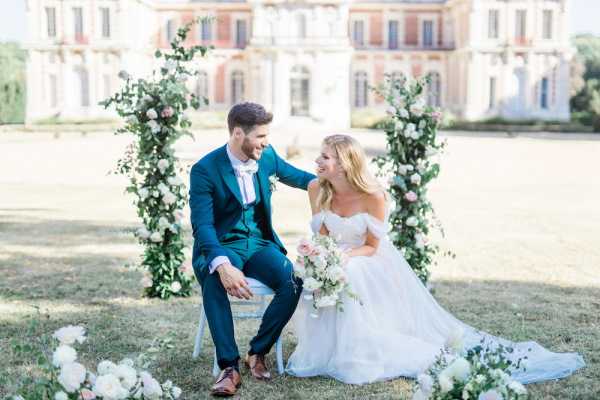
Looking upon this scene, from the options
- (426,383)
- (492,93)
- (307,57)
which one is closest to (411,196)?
(426,383)

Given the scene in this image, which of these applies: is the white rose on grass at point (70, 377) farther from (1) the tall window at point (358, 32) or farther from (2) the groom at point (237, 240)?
(1) the tall window at point (358, 32)

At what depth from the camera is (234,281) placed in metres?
3.91

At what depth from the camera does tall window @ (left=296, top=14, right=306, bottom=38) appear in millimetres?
37688

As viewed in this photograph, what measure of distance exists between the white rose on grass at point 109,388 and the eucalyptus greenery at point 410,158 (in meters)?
3.62

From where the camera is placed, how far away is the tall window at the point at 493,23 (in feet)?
124

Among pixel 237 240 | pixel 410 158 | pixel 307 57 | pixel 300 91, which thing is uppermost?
pixel 307 57

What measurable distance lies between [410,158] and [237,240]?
1984mm

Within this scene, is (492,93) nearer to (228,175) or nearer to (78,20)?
(78,20)

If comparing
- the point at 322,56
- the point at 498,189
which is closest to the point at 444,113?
the point at 498,189

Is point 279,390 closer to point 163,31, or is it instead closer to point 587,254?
point 587,254

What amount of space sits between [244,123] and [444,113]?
2245mm

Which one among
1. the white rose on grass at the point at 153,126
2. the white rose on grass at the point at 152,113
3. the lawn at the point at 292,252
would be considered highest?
the white rose on grass at the point at 152,113

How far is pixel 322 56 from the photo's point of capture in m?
37.1

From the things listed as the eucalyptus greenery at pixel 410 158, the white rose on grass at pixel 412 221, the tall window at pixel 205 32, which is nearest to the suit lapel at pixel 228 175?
the eucalyptus greenery at pixel 410 158
